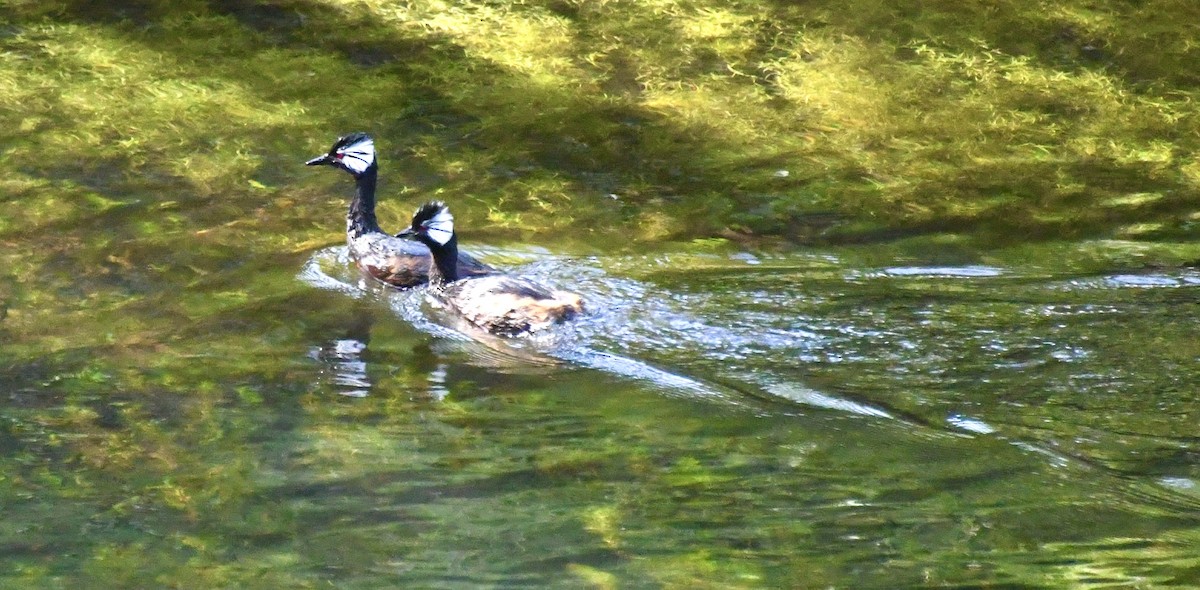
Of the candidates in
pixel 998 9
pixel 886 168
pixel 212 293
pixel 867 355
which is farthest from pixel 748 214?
pixel 998 9

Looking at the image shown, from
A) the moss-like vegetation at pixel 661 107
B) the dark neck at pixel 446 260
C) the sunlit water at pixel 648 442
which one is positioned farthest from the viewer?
the moss-like vegetation at pixel 661 107

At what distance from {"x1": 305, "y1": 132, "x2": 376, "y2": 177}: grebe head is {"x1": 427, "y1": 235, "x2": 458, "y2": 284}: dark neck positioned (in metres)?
1.00

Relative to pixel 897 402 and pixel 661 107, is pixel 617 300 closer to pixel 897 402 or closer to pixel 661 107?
pixel 897 402

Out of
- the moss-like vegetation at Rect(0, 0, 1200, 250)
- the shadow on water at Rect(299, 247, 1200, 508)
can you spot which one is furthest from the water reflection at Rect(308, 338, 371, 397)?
the moss-like vegetation at Rect(0, 0, 1200, 250)

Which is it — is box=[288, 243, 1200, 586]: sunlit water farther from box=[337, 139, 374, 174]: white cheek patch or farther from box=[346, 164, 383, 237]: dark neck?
box=[337, 139, 374, 174]: white cheek patch

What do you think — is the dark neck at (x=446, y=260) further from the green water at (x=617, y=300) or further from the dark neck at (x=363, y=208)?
the dark neck at (x=363, y=208)

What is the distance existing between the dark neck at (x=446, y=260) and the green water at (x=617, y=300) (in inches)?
10.3

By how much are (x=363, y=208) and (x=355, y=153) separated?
0.37 metres

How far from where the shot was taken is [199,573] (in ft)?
16.3

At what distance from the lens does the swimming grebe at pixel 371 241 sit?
8.53 meters

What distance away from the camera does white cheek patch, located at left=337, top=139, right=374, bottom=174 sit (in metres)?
8.96

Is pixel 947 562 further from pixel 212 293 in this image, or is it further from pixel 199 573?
pixel 212 293

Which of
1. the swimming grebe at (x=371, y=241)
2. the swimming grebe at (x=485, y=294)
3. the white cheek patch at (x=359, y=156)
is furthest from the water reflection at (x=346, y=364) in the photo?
the white cheek patch at (x=359, y=156)

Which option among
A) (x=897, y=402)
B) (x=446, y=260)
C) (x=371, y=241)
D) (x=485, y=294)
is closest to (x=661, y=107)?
(x=371, y=241)
